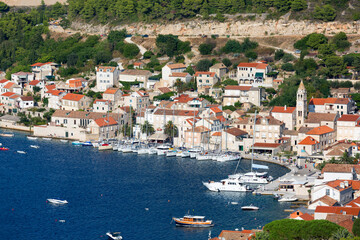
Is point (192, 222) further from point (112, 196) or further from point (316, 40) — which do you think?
point (316, 40)

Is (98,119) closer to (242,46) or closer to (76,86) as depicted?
(76,86)

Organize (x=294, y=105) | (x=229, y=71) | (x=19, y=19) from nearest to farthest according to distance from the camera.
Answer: (x=294, y=105) → (x=229, y=71) → (x=19, y=19)

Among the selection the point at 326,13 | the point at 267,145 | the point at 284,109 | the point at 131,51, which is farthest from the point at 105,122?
the point at 326,13

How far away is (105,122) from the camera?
225 feet

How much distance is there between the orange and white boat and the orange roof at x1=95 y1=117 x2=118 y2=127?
26806mm

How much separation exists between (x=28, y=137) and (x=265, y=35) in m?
31.6

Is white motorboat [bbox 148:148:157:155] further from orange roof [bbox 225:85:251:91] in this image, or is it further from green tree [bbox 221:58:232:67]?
green tree [bbox 221:58:232:67]

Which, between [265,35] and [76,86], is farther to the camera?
[265,35]

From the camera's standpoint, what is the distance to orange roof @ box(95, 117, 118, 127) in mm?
68125

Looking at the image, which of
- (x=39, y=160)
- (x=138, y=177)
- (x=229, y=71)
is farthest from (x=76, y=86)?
(x=138, y=177)

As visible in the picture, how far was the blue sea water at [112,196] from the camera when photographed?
41906mm

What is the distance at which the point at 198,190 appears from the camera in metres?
50.1

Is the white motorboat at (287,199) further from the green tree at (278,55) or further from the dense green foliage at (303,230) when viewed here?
the green tree at (278,55)

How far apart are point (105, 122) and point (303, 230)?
34816 mm
